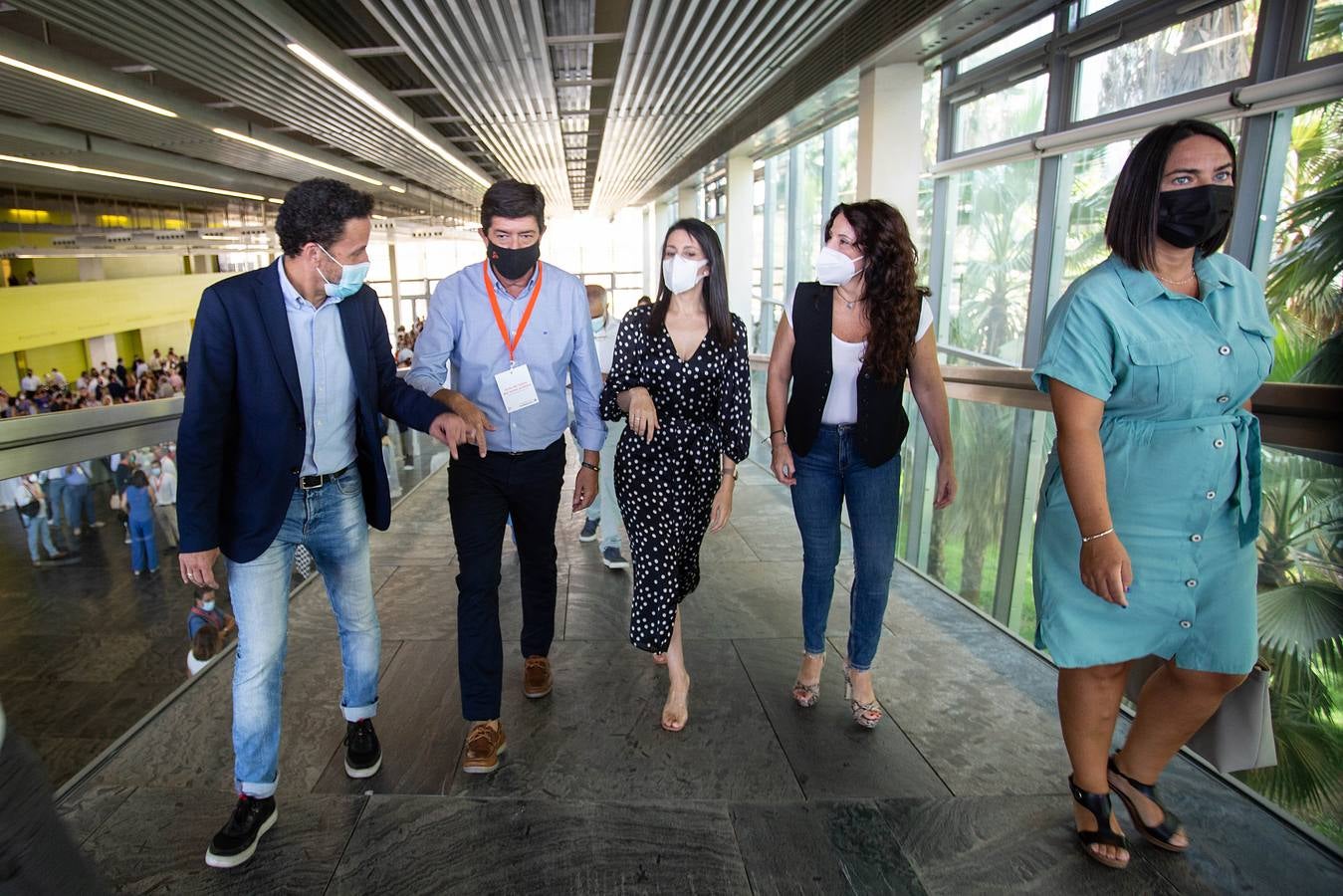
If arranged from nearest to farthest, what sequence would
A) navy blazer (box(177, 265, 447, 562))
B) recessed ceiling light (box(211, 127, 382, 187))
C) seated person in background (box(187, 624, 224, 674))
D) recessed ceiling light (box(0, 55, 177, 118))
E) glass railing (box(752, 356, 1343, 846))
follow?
navy blazer (box(177, 265, 447, 562))
glass railing (box(752, 356, 1343, 846))
seated person in background (box(187, 624, 224, 674))
recessed ceiling light (box(0, 55, 177, 118))
recessed ceiling light (box(211, 127, 382, 187))

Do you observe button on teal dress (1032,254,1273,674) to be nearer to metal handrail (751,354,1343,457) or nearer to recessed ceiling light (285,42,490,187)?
metal handrail (751,354,1343,457)

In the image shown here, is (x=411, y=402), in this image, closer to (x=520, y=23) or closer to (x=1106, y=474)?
(x=1106, y=474)

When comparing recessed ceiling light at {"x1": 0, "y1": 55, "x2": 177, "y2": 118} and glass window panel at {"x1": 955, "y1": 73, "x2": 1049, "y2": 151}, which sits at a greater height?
recessed ceiling light at {"x1": 0, "y1": 55, "x2": 177, "y2": 118}

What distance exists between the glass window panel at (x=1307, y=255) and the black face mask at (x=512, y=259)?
10.4ft

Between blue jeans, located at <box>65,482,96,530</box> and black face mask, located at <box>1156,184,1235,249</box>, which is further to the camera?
blue jeans, located at <box>65,482,96,530</box>

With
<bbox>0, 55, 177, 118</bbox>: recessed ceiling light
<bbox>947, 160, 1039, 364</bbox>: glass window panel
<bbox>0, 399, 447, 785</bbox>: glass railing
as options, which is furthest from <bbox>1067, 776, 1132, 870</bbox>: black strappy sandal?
<bbox>0, 55, 177, 118</bbox>: recessed ceiling light

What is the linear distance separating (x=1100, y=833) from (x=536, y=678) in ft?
5.82

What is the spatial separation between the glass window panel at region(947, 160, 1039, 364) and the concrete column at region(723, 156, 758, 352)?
4.57 m

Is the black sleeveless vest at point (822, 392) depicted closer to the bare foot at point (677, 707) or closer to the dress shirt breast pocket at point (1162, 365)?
the dress shirt breast pocket at point (1162, 365)

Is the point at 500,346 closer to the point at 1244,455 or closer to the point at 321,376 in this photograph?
the point at 321,376

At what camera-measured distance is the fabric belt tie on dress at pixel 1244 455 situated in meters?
1.65

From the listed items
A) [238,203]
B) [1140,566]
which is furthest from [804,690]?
[238,203]

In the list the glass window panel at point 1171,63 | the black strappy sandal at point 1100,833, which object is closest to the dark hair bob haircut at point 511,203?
the black strappy sandal at point 1100,833

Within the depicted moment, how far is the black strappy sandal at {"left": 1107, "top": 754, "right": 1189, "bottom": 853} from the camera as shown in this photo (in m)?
1.86
